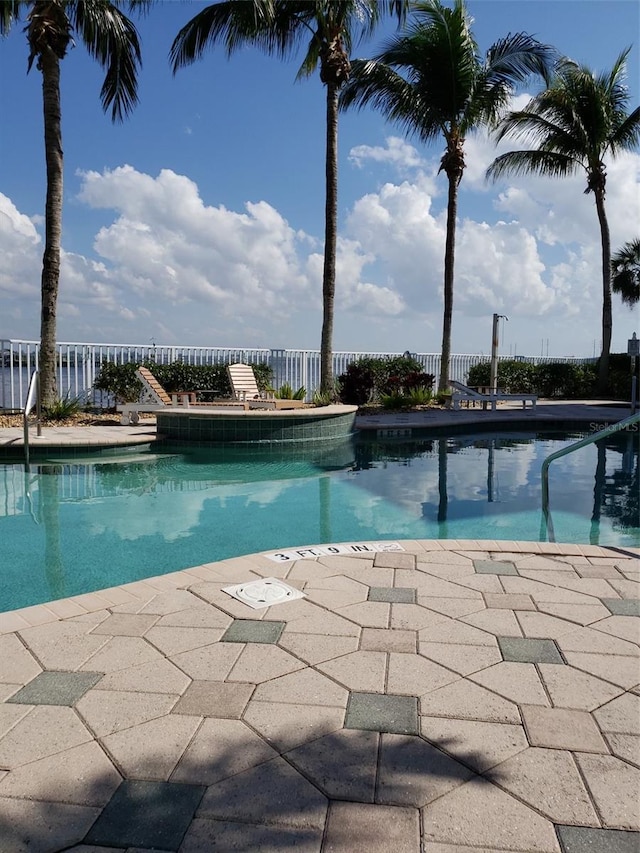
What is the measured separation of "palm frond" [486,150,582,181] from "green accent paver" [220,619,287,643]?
18.2 metres

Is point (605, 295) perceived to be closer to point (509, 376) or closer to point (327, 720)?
point (509, 376)

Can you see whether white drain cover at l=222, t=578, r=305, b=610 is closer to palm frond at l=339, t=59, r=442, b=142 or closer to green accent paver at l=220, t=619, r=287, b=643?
green accent paver at l=220, t=619, r=287, b=643

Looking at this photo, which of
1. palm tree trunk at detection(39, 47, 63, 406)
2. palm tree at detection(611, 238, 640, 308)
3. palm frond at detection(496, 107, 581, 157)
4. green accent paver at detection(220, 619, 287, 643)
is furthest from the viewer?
palm tree at detection(611, 238, 640, 308)

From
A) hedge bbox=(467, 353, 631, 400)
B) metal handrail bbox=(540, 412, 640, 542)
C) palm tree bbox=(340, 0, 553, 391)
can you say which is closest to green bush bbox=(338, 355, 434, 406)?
palm tree bbox=(340, 0, 553, 391)

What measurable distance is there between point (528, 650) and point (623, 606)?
2.63 ft

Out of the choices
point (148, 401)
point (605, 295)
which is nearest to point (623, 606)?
point (148, 401)

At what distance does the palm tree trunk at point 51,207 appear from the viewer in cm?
1037

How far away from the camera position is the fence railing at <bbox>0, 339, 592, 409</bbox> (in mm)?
11734

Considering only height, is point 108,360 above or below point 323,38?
below

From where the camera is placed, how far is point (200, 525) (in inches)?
216

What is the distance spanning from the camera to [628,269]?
26.9 meters

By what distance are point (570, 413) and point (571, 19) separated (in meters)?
8.22

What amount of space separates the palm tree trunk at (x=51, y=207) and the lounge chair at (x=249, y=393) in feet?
11.2

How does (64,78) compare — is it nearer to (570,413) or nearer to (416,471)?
(416,471)
